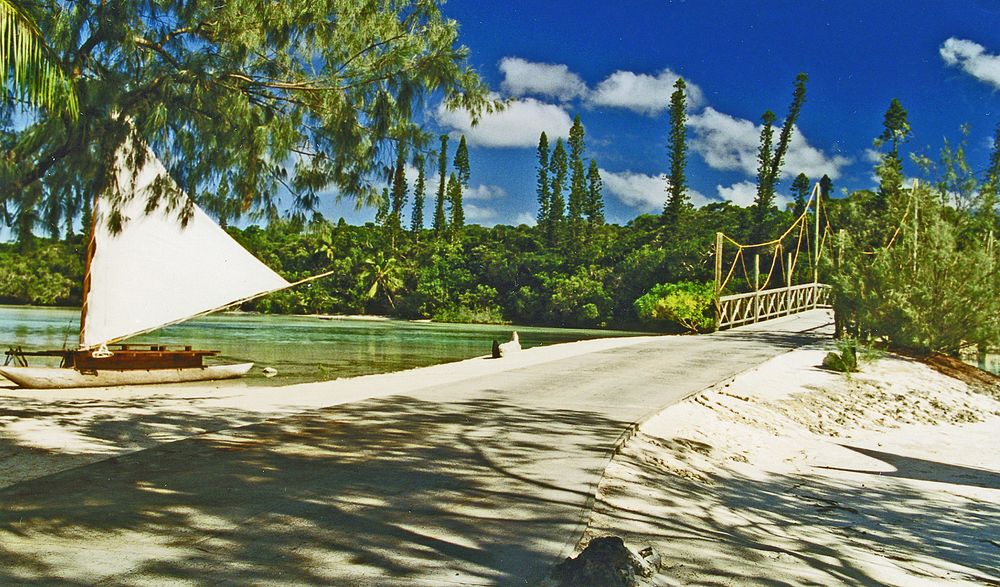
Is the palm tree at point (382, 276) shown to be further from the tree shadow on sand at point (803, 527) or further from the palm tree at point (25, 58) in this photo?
the palm tree at point (25, 58)

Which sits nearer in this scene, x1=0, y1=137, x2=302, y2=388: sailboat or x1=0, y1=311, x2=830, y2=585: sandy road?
x1=0, y1=311, x2=830, y2=585: sandy road

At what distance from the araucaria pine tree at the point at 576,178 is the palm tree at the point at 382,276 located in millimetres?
17842

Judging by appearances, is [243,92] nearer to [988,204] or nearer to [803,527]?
[803,527]

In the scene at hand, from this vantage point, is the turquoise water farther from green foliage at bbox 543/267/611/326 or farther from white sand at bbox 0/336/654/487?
green foliage at bbox 543/267/611/326

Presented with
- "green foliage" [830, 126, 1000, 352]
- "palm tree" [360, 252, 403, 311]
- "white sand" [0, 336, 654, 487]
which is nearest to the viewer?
"white sand" [0, 336, 654, 487]

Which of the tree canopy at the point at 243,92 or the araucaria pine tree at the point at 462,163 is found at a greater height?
the araucaria pine tree at the point at 462,163

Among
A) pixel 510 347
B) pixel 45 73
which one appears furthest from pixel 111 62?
pixel 510 347

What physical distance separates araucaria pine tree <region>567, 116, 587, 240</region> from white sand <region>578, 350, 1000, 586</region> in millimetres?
60719

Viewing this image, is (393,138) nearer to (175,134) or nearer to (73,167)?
(175,134)

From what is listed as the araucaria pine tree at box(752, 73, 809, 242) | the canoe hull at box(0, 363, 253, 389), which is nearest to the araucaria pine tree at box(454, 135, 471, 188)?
the araucaria pine tree at box(752, 73, 809, 242)

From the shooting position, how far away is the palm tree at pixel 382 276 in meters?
74.6

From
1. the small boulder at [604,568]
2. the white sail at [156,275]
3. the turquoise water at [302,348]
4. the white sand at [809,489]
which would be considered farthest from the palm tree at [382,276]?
the small boulder at [604,568]

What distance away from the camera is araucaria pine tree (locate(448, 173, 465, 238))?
264ft

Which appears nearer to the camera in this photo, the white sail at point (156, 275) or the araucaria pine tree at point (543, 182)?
the white sail at point (156, 275)
